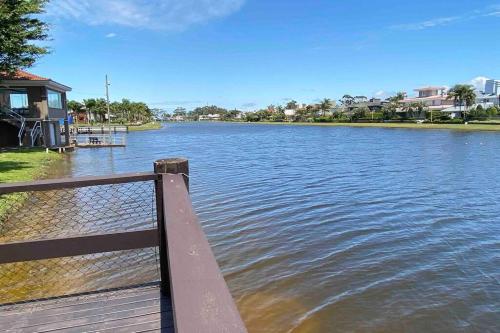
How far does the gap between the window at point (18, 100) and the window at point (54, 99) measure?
5.70ft

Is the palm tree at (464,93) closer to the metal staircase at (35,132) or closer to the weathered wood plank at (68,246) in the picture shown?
the metal staircase at (35,132)

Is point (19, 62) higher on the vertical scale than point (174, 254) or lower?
higher

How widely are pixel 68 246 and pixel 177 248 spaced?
2175 millimetres

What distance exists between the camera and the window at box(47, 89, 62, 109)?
115 feet

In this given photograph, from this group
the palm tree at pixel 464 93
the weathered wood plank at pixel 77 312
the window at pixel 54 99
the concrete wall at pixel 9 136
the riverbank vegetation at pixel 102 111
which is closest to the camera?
the weathered wood plank at pixel 77 312

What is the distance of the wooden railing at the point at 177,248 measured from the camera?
1.36 meters

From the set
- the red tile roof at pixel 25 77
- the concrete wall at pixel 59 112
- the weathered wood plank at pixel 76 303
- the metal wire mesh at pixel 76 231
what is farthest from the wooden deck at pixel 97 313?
the concrete wall at pixel 59 112

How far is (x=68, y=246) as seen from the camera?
146 inches

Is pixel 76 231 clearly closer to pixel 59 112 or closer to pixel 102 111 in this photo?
pixel 59 112

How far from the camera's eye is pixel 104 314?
359 cm

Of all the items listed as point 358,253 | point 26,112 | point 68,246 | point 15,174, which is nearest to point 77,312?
point 68,246

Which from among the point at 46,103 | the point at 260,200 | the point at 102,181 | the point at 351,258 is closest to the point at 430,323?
the point at 351,258

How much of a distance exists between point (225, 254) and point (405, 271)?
10.8 feet

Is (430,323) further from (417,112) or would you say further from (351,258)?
(417,112)
